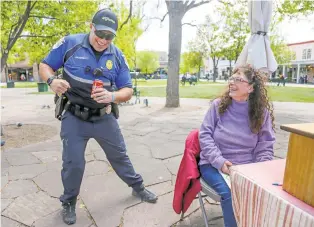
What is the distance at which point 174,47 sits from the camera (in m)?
9.52

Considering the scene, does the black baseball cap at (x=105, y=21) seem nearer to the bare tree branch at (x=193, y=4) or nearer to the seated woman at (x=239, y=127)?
the seated woman at (x=239, y=127)

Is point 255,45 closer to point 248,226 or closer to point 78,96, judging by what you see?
point 78,96

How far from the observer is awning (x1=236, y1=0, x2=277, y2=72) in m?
4.52

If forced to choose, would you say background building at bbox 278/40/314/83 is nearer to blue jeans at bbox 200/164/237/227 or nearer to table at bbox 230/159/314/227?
blue jeans at bbox 200/164/237/227

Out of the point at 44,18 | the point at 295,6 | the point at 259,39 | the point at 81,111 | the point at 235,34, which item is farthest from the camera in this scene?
the point at 235,34

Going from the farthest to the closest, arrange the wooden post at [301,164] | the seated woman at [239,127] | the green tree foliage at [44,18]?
the green tree foliage at [44,18] < the seated woman at [239,127] < the wooden post at [301,164]

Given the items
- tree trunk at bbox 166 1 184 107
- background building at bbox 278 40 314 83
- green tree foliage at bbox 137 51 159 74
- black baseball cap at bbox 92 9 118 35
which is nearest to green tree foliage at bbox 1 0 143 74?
tree trunk at bbox 166 1 184 107

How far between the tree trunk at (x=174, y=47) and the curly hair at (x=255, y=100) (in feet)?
24.0

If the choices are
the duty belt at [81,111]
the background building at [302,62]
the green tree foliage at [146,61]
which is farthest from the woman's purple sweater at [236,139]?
the green tree foliage at [146,61]

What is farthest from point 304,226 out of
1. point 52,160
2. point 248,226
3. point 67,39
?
point 52,160

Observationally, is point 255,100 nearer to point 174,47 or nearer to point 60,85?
point 60,85

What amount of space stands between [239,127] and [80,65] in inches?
60.1

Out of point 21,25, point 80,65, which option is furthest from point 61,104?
point 21,25

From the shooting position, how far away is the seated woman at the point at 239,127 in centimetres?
221
